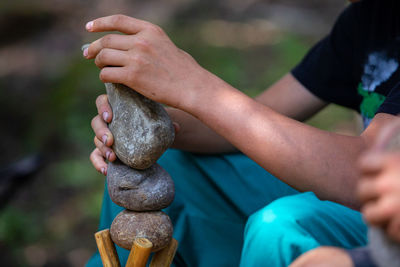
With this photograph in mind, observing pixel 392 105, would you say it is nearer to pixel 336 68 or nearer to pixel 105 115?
pixel 336 68

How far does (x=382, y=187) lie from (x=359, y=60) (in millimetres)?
1332

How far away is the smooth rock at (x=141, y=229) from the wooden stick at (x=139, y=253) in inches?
3.0

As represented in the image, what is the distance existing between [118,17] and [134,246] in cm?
75

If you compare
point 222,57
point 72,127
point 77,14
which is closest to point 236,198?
point 72,127

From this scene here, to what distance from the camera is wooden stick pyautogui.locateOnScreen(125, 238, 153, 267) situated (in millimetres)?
1450

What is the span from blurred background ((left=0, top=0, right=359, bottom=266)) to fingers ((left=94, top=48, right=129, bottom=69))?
6.49ft

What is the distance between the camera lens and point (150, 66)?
147 cm

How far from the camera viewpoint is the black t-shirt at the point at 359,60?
192 centimetres

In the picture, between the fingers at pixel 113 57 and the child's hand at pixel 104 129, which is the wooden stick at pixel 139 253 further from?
the fingers at pixel 113 57

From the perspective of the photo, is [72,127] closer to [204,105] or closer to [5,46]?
[5,46]

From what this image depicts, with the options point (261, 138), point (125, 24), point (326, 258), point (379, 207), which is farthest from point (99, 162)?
point (379, 207)

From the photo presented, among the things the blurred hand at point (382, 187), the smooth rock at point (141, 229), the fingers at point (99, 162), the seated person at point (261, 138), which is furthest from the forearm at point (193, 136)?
the blurred hand at point (382, 187)

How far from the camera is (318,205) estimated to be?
4.48 feet

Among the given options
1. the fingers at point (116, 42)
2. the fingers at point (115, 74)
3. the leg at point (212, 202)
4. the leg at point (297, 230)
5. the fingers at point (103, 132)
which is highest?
Result: the fingers at point (116, 42)
